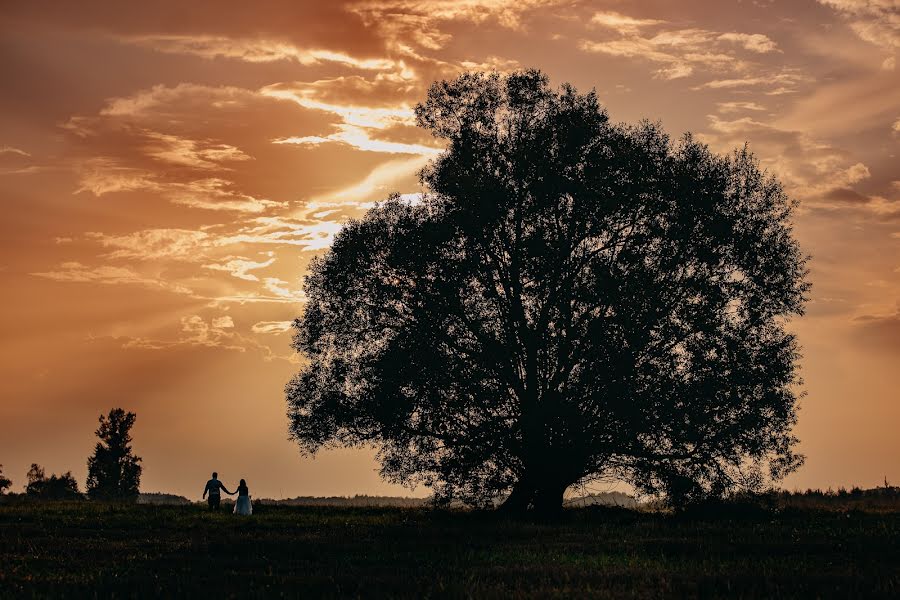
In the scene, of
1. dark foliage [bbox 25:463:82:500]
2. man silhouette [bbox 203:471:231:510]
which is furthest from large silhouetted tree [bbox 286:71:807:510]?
dark foliage [bbox 25:463:82:500]

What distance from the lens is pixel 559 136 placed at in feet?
132

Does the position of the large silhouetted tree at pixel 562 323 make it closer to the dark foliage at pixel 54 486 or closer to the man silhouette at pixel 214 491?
the man silhouette at pixel 214 491

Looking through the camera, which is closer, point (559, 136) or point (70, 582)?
point (70, 582)

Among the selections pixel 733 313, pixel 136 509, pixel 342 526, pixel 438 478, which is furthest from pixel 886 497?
pixel 136 509

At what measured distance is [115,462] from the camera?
82438 mm

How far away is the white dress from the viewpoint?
1729 inches

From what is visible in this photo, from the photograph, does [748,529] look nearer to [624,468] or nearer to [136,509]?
[624,468]

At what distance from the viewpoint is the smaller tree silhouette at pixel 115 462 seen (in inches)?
3231

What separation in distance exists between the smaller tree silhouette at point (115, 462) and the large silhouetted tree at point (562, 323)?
48.1m

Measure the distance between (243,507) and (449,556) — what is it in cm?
2459

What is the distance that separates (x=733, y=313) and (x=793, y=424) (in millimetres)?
5358

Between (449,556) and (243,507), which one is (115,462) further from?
(449,556)

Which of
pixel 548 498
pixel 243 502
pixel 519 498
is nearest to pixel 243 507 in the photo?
pixel 243 502

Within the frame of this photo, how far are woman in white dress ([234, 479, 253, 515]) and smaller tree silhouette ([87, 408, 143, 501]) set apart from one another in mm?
41492
